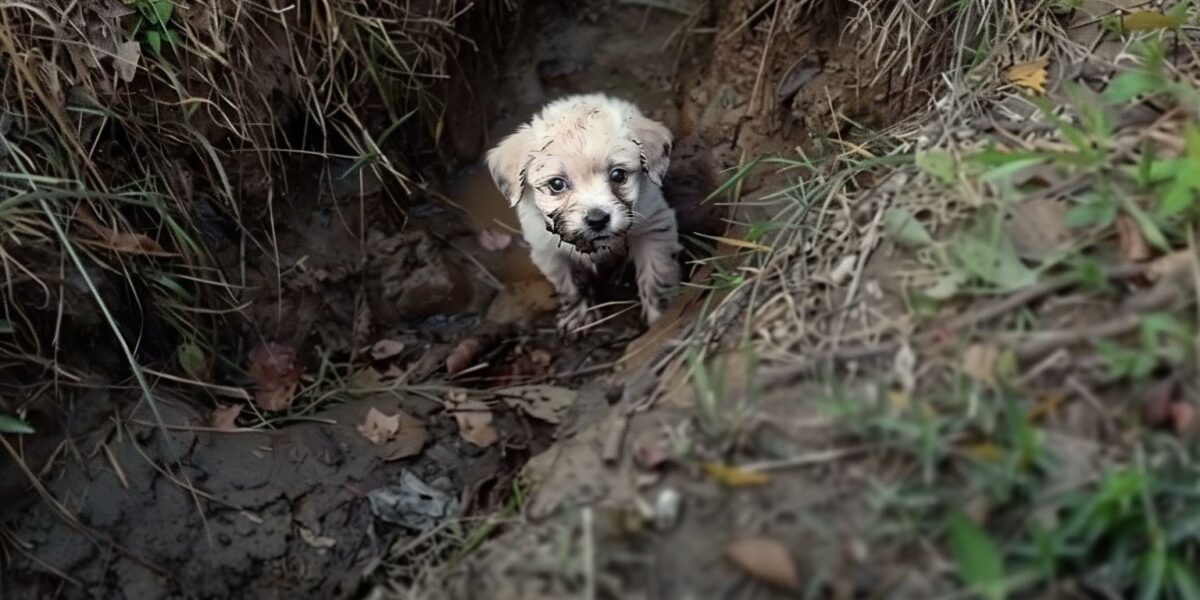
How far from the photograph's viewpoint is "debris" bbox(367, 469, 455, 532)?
3.31m

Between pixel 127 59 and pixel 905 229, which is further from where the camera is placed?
pixel 127 59

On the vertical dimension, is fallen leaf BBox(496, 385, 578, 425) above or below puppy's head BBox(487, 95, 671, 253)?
below

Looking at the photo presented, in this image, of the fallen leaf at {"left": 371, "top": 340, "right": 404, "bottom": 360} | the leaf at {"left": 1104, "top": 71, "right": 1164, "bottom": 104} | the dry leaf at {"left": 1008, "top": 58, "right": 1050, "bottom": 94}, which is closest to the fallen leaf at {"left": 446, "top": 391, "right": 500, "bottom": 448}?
the fallen leaf at {"left": 371, "top": 340, "right": 404, "bottom": 360}

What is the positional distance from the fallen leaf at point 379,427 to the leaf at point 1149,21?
2.80m

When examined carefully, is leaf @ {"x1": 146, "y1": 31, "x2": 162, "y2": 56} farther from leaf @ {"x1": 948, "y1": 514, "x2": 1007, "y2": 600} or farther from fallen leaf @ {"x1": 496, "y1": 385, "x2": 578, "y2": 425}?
leaf @ {"x1": 948, "y1": 514, "x2": 1007, "y2": 600}

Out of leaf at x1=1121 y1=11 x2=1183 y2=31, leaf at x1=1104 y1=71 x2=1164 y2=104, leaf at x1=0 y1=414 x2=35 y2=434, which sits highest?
leaf at x1=1121 y1=11 x2=1183 y2=31

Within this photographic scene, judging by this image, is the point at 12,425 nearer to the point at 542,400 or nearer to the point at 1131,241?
the point at 542,400

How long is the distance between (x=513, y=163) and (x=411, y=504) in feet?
4.63

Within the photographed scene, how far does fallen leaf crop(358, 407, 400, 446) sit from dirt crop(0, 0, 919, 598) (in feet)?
0.13

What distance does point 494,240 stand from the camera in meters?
4.70

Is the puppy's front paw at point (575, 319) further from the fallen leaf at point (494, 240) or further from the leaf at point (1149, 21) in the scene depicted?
the leaf at point (1149, 21)

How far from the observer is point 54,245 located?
324 centimetres

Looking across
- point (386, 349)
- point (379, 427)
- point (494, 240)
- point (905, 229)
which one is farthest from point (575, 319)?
point (905, 229)

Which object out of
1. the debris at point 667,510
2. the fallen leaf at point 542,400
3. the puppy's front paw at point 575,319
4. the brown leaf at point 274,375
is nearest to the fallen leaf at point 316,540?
the brown leaf at point 274,375
